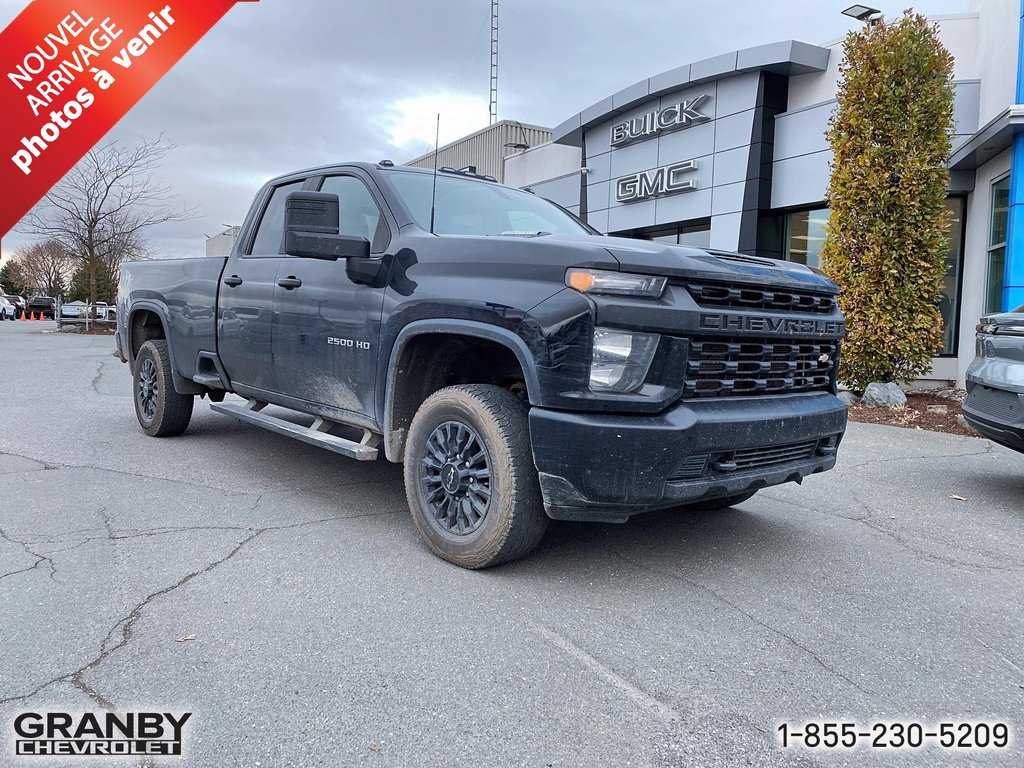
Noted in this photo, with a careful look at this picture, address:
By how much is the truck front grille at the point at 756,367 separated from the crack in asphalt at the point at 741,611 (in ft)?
2.84

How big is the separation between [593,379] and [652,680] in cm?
113

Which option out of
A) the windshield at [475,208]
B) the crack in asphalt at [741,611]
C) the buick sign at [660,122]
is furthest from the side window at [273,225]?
the buick sign at [660,122]

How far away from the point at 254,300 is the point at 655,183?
12881 millimetres

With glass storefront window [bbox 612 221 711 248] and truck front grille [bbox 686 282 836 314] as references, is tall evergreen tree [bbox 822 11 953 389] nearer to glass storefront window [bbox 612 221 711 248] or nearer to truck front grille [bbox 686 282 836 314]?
glass storefront window [bbox 612 221 711 248]

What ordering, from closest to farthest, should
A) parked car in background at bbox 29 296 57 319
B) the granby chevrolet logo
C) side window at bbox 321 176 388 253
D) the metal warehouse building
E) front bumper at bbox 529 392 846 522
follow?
the granby chevrolet logo < front bumper at bbox 529 392 846 522 < side window at bbox 321 176 388 253 < the metal warehouse building < parked car in background at bbox 29 296 57 319

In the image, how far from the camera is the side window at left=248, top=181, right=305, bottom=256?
5204 mm

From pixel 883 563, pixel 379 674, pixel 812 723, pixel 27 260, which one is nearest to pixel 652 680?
pixel 812 723

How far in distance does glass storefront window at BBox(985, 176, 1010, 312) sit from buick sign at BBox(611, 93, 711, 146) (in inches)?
224

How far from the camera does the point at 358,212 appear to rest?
14.9ft

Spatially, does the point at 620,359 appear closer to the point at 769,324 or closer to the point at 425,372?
the point at 769,324

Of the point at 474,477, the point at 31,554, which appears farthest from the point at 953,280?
the point at 31,554

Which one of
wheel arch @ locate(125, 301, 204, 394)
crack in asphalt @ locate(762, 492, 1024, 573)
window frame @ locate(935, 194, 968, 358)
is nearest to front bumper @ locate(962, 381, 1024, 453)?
crack in asphalt @ locate(762, 492, 1024, 573)

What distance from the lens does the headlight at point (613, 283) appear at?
3.09 meters

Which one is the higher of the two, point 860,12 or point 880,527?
point 860,12
